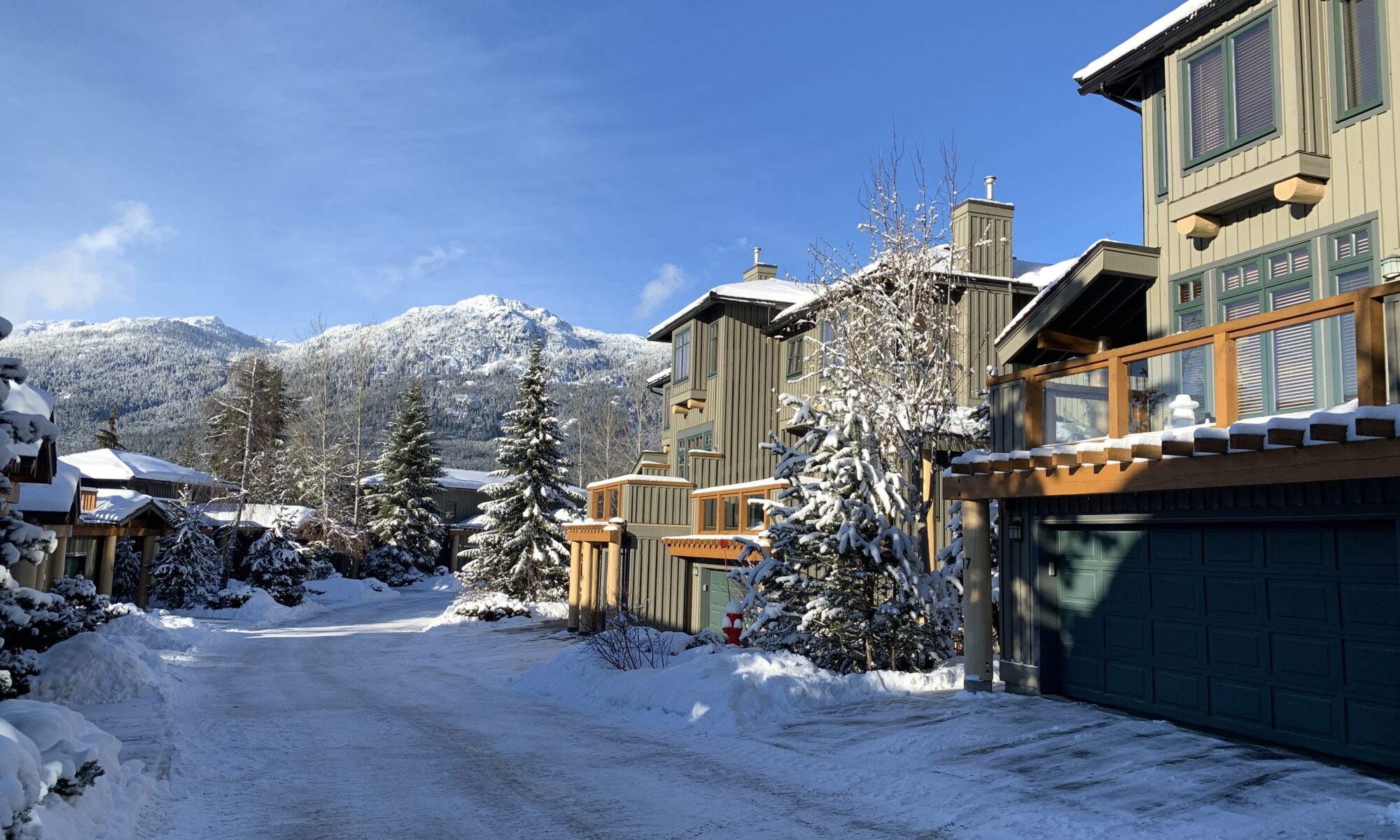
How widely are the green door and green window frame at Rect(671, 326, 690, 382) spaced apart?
6.25m

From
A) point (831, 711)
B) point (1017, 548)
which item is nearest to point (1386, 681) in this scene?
point (1017, 548)

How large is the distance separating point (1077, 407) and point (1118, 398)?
2.29 feet

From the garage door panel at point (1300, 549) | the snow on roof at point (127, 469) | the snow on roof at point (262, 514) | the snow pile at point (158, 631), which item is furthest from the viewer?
the snow on roof at point (127, 469)

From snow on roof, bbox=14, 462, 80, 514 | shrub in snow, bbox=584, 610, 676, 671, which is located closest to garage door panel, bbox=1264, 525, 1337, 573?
shrub in snow, bbox=584, 610, 676, 671

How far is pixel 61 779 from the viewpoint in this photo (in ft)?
21.6

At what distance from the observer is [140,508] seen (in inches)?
Result: 1206

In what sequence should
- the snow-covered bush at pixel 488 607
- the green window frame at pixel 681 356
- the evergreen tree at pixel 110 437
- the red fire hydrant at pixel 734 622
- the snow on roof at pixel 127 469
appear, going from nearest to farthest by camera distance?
the red fire hydrant at pixel 734 622 < the green window frame at pixel 681 356 < the snow-covered bush at pixel 488 607 < the snow on roof at pixel 127 469 < the evergreen tree at pixel 110 437

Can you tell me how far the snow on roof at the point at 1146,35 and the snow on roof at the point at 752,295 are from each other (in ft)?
33.2

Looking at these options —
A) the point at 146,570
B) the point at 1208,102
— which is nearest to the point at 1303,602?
the point at 1208,102

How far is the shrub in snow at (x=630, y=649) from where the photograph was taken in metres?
15.0

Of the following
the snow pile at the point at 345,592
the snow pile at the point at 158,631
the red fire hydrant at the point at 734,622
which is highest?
the red fire hydrant at the point at 734,622

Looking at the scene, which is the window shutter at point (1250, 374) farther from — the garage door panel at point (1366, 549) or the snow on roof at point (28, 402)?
the snow on roof at point (28, 402)

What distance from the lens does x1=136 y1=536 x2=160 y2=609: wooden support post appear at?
31062mm

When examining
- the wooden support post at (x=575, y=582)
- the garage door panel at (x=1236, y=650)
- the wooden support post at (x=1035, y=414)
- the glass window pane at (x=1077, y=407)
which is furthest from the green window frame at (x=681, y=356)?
the garage door panel at (x=1236, y=650)
